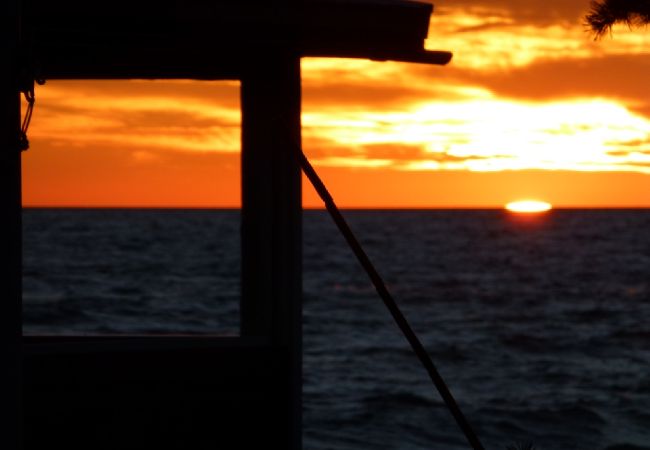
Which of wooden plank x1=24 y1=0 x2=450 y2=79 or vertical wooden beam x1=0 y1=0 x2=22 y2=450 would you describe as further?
wooden plank x1=24 y1=0 x2=450 y2=79

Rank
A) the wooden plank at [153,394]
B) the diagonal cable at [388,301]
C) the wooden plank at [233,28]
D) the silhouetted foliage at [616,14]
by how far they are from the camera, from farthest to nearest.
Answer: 1. the silhouetted foliage at [616,14]
2. the wooden plank at [153,394]
3. the diagonal cable at [388,301]
4. the wooden plank at [233,28]

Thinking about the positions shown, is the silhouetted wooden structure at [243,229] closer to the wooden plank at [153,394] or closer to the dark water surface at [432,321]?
the wooden plank at [153,394]

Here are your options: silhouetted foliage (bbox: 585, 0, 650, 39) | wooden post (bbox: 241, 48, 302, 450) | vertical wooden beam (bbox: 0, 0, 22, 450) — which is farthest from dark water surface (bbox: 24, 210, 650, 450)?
vertical wooden beam (bbox: 0, 0, 22, 450)

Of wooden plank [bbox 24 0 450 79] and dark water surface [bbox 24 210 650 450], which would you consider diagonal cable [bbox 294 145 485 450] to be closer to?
wooden plank [bbox 24 0 450 79]

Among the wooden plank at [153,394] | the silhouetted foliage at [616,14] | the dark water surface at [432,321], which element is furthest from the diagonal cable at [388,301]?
the dark water surface at [432,321]

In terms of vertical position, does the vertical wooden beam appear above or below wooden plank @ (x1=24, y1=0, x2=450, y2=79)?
below

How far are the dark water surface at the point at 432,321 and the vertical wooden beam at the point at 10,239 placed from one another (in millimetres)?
18482

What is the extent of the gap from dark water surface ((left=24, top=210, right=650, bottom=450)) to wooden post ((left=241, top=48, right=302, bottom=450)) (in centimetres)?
1607

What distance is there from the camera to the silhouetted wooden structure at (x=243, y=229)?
540 centimetres

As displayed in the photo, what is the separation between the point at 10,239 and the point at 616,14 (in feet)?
21.9

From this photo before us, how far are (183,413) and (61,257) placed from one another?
8261 cm

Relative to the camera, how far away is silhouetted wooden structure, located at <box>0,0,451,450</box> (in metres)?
5.40

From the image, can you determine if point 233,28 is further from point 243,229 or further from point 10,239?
point 10,239

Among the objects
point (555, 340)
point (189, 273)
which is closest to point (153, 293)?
point (189, 273)
